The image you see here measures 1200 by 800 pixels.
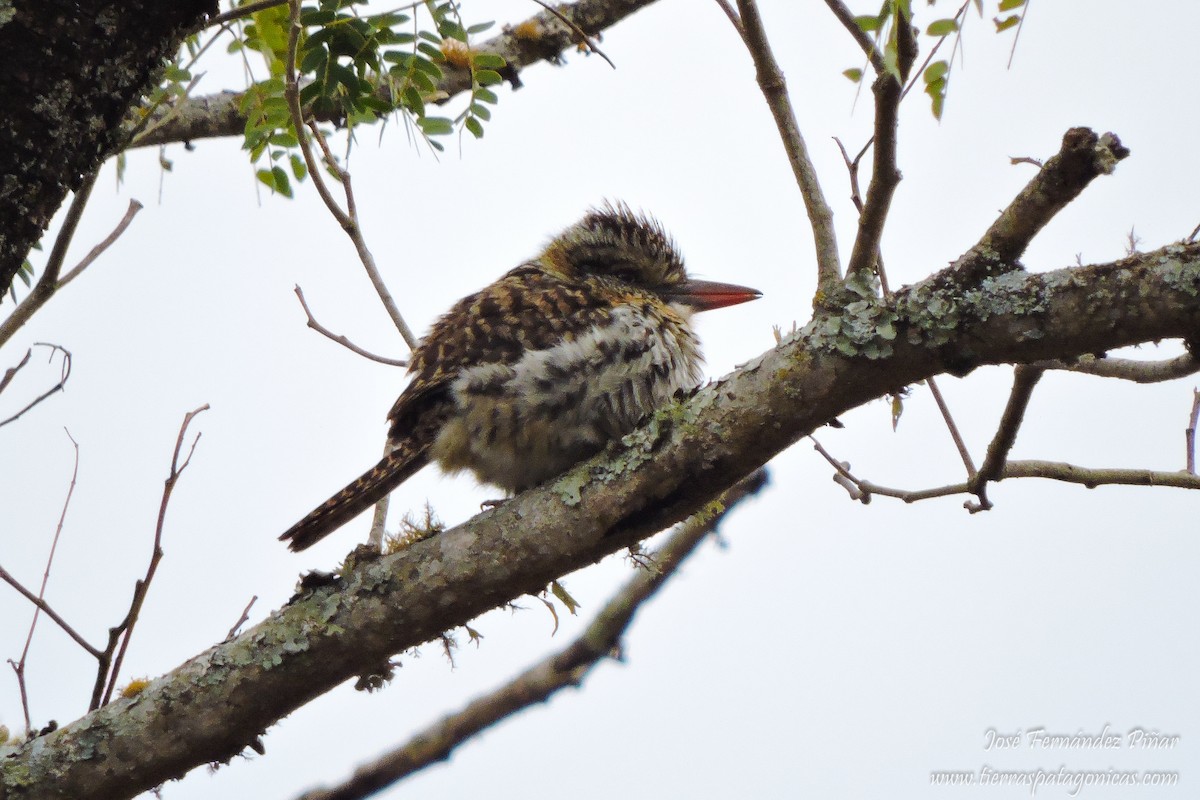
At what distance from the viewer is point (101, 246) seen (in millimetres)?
3248

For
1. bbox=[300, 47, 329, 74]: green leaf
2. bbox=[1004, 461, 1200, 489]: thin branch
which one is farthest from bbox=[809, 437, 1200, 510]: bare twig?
bbox=[300, 47, 329, 74]: green leaf

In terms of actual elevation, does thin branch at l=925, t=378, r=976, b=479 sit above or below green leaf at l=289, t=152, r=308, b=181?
below

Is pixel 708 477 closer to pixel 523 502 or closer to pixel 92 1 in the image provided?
pixel 523 502

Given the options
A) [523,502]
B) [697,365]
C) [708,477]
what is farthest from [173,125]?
[708,477]

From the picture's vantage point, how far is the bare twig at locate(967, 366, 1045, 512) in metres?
2.53

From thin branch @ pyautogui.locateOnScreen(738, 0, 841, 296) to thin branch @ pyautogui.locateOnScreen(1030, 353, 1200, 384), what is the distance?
1.63 feet

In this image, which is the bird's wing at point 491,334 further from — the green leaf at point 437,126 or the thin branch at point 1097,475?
the thin branch at point 1097,475

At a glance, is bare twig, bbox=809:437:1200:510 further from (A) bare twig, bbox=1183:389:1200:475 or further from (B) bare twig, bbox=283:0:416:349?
(B) bare twig, bbox=283:0:416:349

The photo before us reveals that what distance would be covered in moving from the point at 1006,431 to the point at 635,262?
1.85 meters

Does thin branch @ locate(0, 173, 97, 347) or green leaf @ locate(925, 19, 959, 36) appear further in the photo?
thin branch @ locate(0, 173, 97, 347)

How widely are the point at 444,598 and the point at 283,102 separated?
1646mm

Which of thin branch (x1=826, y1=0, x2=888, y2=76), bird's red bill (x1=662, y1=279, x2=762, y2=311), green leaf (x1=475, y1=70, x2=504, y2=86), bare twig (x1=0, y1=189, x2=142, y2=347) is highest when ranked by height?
green leaf (x1=475, y1=70, x2=504, y2=86)

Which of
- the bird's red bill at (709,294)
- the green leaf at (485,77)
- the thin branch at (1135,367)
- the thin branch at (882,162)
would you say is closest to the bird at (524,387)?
the bird's red bill at (709,294)

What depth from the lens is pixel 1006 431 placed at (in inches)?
106
